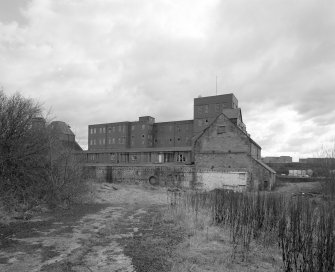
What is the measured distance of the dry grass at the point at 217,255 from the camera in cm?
767

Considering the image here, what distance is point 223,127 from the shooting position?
3419 centimetres

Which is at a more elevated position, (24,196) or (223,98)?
(223,98)

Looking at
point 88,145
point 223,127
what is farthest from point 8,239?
point 88,145

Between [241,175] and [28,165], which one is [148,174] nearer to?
[241,175]

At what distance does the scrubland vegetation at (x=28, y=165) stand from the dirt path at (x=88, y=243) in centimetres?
255

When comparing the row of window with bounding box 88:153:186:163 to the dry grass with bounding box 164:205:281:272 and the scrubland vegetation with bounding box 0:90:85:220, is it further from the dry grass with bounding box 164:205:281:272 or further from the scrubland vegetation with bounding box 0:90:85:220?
the dry grass with bounding box 164:205:281:272

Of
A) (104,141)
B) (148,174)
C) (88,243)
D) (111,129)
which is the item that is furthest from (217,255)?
(104,141)

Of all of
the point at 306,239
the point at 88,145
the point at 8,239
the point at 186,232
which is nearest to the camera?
the point at 306,239

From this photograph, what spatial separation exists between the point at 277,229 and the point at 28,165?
14.0m

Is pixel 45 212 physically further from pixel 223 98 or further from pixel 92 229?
pixel 223 98

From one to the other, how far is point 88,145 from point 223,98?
139ft

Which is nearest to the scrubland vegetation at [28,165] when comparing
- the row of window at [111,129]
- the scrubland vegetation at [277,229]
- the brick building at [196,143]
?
the scrubland vegetation at [277,229]

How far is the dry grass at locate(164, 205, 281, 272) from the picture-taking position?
7.67m

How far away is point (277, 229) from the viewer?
11.1 metres
